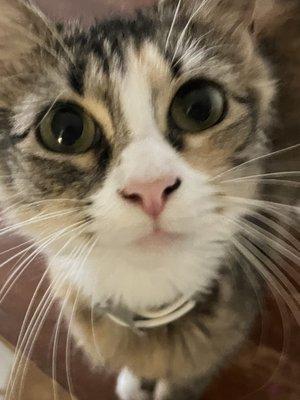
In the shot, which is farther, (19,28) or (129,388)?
(129,388)

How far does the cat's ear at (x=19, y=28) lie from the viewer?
25.1 inches

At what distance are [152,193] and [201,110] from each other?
14 centimetres

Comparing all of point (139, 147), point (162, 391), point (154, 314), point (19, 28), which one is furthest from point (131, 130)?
point (162, 391)

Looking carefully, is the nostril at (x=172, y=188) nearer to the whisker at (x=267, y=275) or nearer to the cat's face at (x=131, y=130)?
the cat's face at (x=131, y=130)

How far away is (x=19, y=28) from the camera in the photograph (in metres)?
0.65

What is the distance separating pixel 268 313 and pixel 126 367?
0.84 feet

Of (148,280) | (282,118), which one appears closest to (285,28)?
(282,118)

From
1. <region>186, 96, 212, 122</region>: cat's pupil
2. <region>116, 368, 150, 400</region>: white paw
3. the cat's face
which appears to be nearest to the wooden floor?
<region>116, 368, 150, 400</region>: white paw

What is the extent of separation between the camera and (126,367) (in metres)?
0.88

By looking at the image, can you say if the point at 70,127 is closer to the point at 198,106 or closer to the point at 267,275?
the point at 198,106

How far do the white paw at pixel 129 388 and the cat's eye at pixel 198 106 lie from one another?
470 millimetres

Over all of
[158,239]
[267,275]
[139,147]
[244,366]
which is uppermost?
[139,147]

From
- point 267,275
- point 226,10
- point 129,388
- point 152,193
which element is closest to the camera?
point 152,193

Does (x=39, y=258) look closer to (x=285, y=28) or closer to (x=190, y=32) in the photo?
(x=190, y=32)
